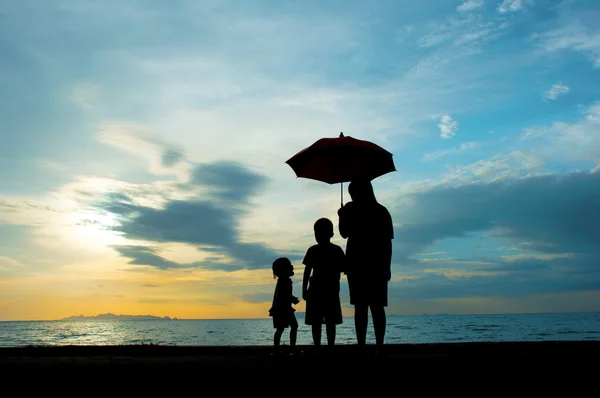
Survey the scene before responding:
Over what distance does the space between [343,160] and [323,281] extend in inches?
75.9

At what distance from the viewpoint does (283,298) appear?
8.62 meters

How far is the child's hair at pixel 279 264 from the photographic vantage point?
8.45 m

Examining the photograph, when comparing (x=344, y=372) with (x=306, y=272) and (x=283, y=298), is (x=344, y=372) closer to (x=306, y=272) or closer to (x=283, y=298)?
(x=306, y=272)

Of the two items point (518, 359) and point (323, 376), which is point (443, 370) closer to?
point (323, 376)

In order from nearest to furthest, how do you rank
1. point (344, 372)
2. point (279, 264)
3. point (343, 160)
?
1. point (344, 372)
2. point (343, 160)
3. point (279, 264)

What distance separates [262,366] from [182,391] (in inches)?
58.0

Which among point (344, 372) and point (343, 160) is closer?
point (344, 372)

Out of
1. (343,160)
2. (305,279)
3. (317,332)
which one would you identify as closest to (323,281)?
(305,279)

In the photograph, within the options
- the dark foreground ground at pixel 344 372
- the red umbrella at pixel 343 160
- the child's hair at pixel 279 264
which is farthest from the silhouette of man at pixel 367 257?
the child's hair at pixel 279 264

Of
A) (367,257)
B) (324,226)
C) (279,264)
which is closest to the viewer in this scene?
(367,257)

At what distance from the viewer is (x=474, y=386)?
3.81 meters

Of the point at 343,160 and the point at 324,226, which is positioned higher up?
the point at 343,160

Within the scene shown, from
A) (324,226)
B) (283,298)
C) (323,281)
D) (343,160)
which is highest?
(343,160)

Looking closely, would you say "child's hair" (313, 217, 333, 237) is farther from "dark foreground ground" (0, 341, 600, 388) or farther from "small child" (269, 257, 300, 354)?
"dark foreground ground" (0, 341, 600, 388)
